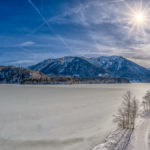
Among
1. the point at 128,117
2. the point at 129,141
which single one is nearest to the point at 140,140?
the point at 129,141

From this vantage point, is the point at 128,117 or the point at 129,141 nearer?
the point at 129,141

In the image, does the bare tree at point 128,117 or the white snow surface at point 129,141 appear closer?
the white snow surface at point 129,141

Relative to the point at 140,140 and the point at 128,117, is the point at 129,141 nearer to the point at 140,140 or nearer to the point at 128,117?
the point at 140,140

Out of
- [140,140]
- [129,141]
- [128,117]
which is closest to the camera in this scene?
[129,141]

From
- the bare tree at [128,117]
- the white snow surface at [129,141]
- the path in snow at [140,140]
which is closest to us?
the path in snow at [140,140]

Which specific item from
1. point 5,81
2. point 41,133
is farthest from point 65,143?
point 5,81

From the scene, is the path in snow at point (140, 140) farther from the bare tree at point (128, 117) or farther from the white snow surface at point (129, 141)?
the bare tree at point (128, 117)

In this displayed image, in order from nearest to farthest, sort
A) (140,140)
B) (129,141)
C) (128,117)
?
(129,141)
(140,140)
(128,117)

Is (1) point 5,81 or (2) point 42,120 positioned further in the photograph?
(1) point 5,81

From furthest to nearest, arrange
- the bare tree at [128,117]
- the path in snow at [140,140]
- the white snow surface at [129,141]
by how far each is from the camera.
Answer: the bare tree at [128,117] → the white snow surface at [129,141] → the path in snow at [140,140]

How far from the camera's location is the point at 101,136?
68.7ft

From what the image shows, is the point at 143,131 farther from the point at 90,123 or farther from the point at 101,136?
the point at 90,123

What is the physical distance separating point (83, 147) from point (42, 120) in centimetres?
1260

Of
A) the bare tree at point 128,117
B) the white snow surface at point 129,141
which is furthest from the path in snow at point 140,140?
the bare tree at point 128,117
